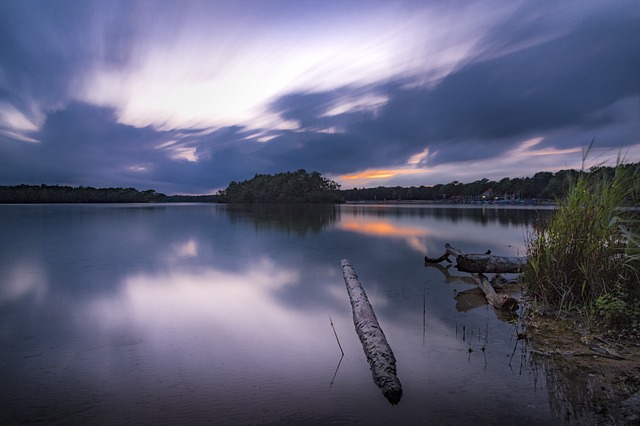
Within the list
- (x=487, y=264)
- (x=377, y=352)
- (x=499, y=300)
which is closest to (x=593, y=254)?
(x=499, y=300)

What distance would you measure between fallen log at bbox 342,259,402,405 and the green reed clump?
10.8 feet

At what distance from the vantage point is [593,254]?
5805 millimetres

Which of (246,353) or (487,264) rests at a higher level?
(487,264)

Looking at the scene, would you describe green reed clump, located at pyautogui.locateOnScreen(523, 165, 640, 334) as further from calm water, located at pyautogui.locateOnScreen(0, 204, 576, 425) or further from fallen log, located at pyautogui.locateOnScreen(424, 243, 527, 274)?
fallen log, located at pyautogui.locateOnScreen(424, 243, 527, 274)

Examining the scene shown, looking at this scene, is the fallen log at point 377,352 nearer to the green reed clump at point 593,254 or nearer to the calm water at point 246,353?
the calm water at point 246,353

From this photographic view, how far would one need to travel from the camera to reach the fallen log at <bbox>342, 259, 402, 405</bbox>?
3.63 metres

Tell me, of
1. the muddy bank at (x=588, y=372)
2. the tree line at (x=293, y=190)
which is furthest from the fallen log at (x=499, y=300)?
the tree line at (x=293, y=190)

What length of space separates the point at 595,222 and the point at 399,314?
3.89 m

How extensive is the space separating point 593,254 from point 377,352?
4483 millimetres

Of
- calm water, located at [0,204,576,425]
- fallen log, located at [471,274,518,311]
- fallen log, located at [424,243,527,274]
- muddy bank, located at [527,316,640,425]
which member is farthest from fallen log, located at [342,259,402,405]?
fallen log, located at [424,243,527,274]

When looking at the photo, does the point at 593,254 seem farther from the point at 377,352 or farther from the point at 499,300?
the point at 377,352

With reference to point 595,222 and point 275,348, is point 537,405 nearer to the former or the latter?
point 275,348

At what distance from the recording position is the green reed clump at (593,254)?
550cm

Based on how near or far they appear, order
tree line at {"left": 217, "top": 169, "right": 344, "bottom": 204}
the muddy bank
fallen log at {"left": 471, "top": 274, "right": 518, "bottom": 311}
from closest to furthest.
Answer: the muddy bank < fallen log at {"left": 471, "top": 274, "right": 518, "bottom": 311} < tree line at {"left": 217, "top": 169, "right": 344, "bottom": 204}
